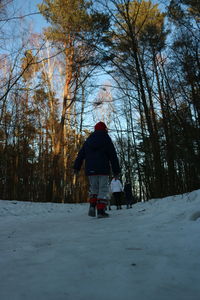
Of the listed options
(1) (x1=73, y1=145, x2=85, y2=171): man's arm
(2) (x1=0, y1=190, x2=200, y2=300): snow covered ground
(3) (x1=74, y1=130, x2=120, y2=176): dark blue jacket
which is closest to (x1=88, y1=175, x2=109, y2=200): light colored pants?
(3) (x1=74, y1=130, x2=120, y2=176): dark blue jacket

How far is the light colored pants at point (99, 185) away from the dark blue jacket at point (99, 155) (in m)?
0.11

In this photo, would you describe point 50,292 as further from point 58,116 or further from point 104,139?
point 58,116

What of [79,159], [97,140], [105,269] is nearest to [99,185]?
[79,159]

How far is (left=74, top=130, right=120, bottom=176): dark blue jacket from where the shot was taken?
399 cm

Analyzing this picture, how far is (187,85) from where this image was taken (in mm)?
6312

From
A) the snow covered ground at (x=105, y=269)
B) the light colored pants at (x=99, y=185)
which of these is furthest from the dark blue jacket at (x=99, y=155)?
the snow covered ground at (x=105, y=269)

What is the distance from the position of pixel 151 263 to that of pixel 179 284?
0.89 feet

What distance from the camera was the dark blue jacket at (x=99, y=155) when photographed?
13.1ft

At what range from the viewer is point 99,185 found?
3.98 m

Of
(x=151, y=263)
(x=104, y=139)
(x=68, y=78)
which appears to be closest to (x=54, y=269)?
(x=151, y=263)

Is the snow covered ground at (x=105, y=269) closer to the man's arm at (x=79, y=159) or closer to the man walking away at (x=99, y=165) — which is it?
the man walking away at (x=99, y=165)

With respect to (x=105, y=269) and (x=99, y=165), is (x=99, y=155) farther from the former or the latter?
(x=105, y=269)

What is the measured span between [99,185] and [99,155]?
21.4 inches

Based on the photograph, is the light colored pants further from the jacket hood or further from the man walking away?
the jacket hood
